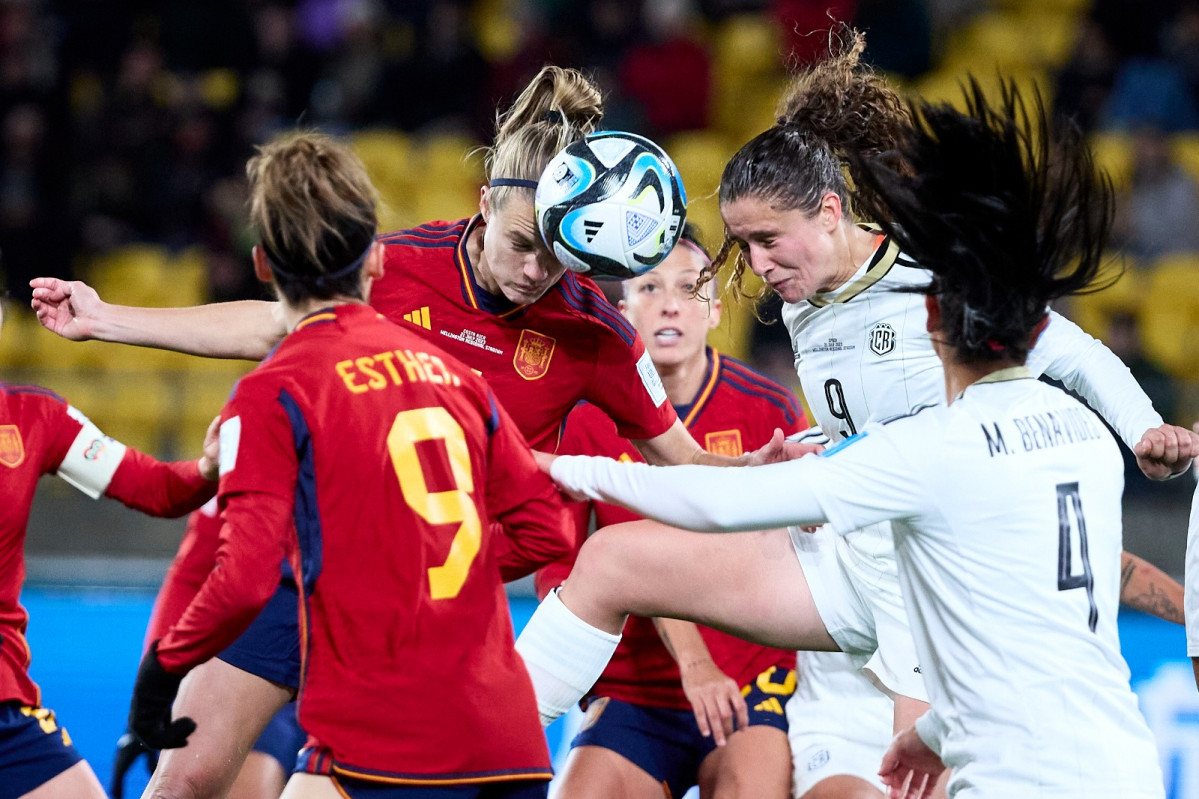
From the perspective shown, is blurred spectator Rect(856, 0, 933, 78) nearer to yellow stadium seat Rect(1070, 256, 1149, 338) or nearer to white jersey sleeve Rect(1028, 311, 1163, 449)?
yellow stadium seat Rect(1070, 256, 1149, 338)

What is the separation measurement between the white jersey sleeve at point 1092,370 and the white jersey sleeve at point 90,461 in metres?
2.49

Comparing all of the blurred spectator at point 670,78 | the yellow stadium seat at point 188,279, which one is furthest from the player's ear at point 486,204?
the blurred spectator at point 670,78

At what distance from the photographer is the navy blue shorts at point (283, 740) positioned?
4.73m

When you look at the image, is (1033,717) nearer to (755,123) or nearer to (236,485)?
(236,485)

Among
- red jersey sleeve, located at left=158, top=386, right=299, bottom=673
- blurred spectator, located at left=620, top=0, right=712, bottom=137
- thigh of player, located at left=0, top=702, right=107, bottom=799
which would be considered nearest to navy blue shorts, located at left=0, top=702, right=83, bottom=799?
thigh of player, located at left=0, top=702, right=107, bottom=799

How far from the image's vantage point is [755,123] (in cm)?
1130

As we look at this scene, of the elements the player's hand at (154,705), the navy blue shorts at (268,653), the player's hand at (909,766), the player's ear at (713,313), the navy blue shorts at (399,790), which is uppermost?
the player's ear at (713,313)

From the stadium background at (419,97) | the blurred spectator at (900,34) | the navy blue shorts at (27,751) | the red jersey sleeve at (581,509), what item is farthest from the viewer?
the blurred spectator at (900,34)

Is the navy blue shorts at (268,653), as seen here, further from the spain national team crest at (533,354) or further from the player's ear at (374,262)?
the player's ear at (374,262)

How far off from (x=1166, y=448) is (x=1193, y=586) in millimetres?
461

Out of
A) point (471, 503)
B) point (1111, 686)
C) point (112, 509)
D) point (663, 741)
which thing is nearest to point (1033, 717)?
point (1111, 686)

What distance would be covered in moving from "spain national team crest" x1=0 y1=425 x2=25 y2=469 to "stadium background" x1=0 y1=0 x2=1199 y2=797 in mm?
5067

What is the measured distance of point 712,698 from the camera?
4.18m

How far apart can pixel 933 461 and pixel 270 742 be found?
2824mm
